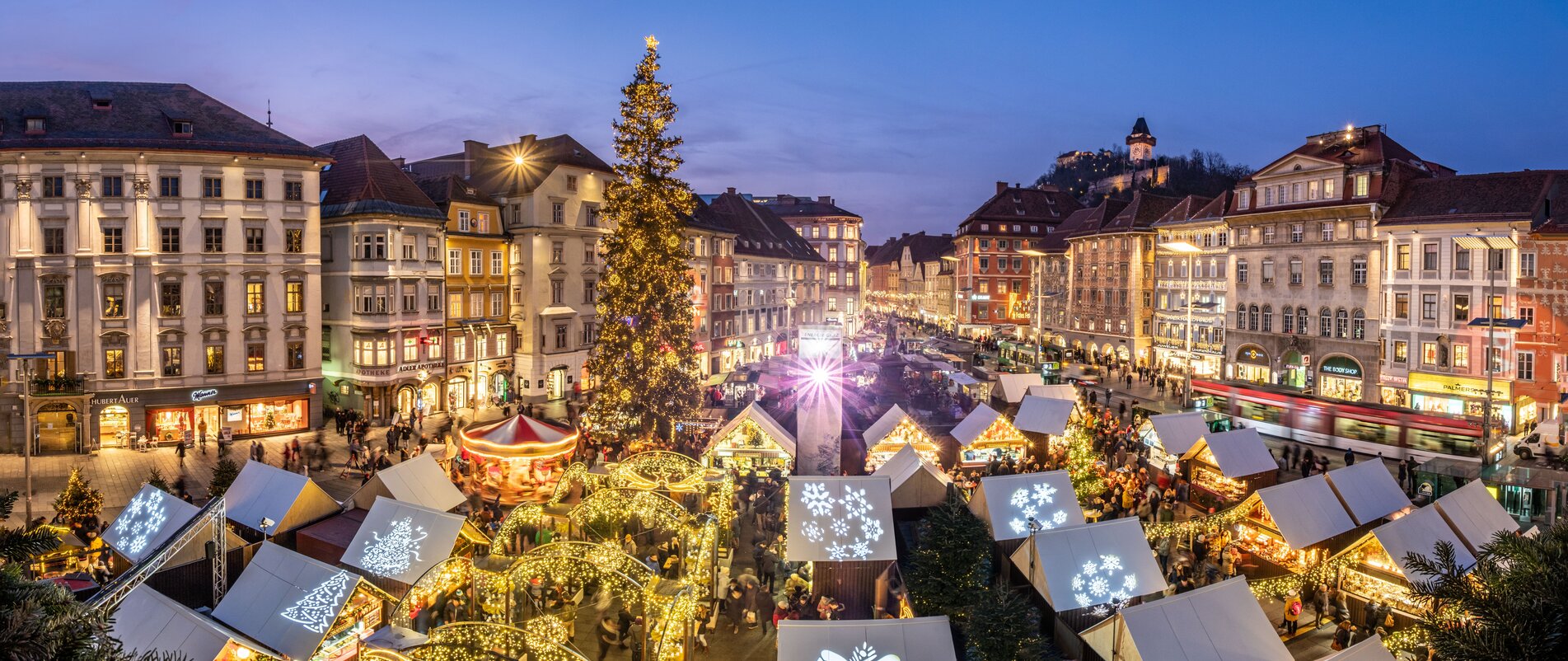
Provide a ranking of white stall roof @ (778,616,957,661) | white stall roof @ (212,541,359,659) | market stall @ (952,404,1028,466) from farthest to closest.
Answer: market stall @ (952,404,1028,466) < white stall roof @ (212,541,359,659) < white stall roof @ (778,616,957,661)

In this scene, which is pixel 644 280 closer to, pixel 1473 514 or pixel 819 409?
pixel 819 409

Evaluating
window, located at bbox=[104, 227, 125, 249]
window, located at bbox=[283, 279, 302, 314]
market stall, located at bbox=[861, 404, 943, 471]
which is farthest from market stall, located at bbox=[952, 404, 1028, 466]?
window, located at bbox=[104, 227, 125, 249]

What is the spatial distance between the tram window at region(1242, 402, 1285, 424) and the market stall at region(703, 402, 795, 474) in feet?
69.4

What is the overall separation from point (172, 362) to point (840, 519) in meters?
29.1

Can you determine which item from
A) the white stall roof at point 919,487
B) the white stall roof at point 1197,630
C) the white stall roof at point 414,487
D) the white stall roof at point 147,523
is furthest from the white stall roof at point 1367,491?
the white stall roof at point 147,523

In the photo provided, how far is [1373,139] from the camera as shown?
4512 centimetres

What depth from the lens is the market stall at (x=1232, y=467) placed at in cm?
2383

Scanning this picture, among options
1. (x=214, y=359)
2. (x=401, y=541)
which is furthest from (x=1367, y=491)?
(x=214, y=359)

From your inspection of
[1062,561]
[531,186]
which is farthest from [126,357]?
[1062,561]

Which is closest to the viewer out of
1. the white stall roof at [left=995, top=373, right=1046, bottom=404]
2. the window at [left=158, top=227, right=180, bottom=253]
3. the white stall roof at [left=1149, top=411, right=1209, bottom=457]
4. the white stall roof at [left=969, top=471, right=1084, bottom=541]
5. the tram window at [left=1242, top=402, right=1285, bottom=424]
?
the white stall roof at [left=969, top=471, right=1084, bottom=541]

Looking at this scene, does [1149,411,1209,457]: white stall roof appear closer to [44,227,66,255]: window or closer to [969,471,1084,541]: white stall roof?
Answer: [969,471,1084,541]: white stall roof

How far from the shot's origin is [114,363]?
31.3 metres

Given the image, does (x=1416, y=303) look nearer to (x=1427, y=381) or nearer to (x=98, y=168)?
(x=1427, y=381)

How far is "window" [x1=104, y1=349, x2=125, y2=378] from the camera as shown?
102ft
